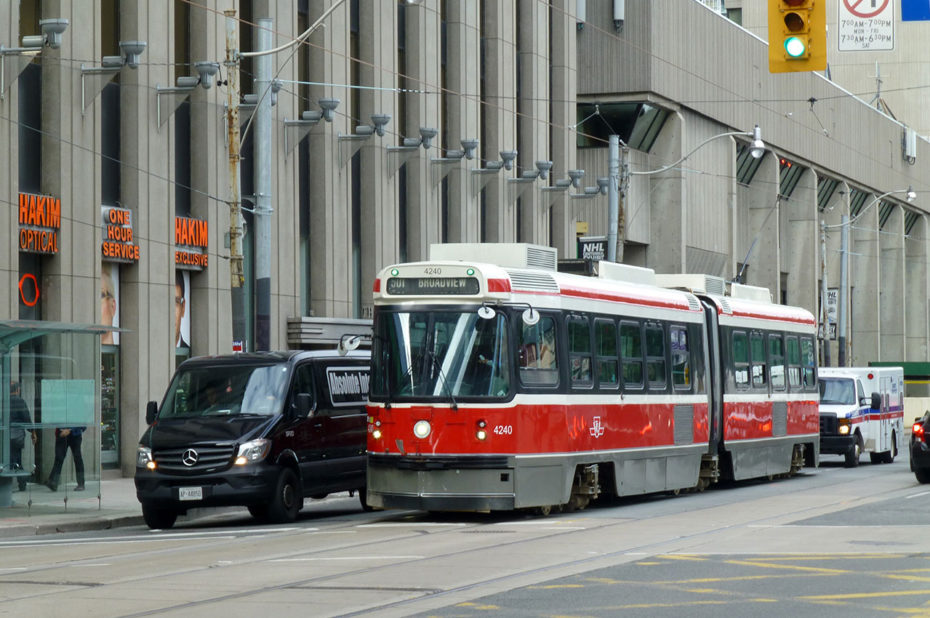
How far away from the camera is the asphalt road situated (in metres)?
11.1

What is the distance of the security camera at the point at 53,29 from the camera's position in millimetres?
25047

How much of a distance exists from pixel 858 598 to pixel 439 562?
13.4 feet

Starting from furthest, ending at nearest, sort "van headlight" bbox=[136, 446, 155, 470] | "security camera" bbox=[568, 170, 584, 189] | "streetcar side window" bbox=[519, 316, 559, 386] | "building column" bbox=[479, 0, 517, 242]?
1. "security camera" bbox=[568, 170, 584, 189]
2. "building column" bbox=[479, 0, 517, 242]
3. "van headlight" bbox=[136, 446, 155, 470]
4. "streetcar side window" bbox=[519, 316, 559, 386]

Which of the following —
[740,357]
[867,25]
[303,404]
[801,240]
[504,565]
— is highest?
[801,240]

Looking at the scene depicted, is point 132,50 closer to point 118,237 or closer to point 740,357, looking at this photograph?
point 118,237

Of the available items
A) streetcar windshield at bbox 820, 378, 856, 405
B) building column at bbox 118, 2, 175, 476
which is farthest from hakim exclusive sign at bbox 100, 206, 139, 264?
streetcar windshield at bbox 820, 378, 856, 405

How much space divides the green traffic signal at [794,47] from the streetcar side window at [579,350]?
574cm

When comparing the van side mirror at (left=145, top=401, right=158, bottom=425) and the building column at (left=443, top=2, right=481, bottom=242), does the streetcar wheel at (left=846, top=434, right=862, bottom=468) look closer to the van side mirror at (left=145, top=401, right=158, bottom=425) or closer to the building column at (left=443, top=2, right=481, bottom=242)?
the building column at (left=443, top=2, right=481, bottom=242)

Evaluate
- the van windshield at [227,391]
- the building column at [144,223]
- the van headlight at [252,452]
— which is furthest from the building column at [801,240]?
the van headlight at [252,452]

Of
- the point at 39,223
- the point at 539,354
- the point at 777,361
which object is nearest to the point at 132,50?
the point at 39,223

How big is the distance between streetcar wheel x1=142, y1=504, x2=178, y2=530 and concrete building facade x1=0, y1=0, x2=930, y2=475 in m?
6.62

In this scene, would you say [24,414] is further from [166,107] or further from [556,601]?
[556,601]

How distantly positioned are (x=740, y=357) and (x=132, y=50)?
38.6 feet

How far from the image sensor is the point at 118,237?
2842 cm
